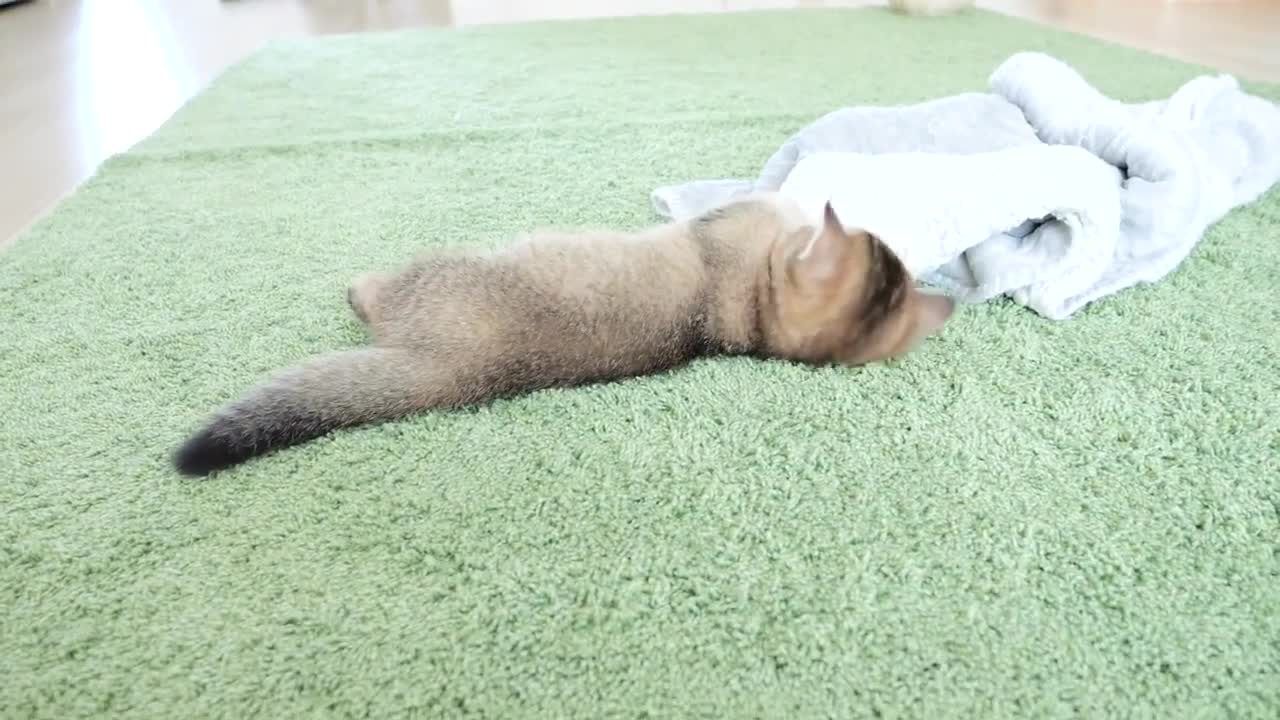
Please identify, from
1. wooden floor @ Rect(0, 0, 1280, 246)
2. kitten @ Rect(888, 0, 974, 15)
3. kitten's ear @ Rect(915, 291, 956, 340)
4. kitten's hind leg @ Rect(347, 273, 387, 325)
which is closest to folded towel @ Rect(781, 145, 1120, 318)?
kitten's ear @ Rect(915, 291, 956, 340)

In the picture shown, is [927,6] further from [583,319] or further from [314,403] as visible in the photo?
[314,403]

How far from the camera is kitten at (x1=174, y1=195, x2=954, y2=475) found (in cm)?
89

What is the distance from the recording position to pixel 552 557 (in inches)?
30.7

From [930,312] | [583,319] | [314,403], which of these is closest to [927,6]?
[930,312]

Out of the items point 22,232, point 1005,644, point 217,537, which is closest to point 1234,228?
point 1005,644

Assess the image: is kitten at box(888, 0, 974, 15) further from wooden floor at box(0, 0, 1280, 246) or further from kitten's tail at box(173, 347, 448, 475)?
kitten's tail at box(173, 347, 448, 475)

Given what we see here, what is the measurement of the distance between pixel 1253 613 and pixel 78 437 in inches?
48.6

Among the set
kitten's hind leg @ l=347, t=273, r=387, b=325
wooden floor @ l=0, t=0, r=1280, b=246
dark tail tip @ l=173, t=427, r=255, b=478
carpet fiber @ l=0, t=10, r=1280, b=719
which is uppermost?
wooden floor @ l=0, t=0, r=1280, b=246

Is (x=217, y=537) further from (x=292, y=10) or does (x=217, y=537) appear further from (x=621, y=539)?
(x=292, y=10)

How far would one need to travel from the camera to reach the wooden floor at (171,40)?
6.25 ft

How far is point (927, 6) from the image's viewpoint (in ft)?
10.2

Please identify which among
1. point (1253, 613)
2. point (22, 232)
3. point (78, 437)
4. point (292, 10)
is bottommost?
Result: point (1253, 613)

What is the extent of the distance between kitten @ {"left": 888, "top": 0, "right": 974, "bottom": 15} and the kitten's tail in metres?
2.91

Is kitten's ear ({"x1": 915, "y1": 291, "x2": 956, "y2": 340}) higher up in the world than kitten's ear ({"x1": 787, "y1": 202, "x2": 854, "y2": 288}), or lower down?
lower down
